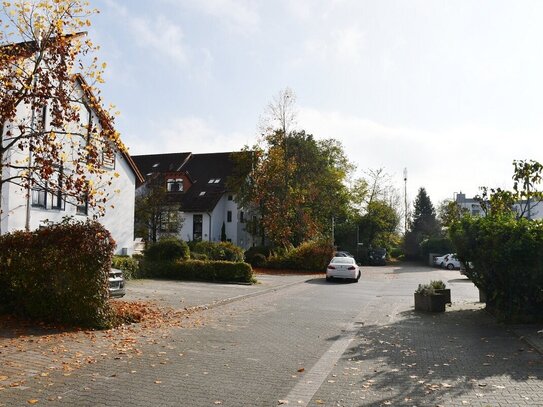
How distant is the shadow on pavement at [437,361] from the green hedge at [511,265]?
67 cm

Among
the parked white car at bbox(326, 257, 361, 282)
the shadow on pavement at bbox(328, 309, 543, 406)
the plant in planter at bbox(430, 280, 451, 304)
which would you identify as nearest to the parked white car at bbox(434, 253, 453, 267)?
the parked white car at bbox(326, 257, 361, 282)

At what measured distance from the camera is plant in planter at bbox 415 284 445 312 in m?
15.3

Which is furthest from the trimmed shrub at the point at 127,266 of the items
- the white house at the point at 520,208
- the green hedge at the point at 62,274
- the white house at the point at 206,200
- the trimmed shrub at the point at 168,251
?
the white house at the point at 206,200

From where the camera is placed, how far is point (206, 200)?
53844 mm

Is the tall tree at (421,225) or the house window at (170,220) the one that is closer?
the house window at (170,220)

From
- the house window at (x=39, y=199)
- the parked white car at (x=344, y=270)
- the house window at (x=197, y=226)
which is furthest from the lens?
the house window at (x=197, y=226)

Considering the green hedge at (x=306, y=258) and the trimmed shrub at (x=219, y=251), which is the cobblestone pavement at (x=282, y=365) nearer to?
the trimmed shrub at (x=219, y=251)

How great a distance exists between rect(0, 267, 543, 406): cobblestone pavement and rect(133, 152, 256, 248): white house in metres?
37.9

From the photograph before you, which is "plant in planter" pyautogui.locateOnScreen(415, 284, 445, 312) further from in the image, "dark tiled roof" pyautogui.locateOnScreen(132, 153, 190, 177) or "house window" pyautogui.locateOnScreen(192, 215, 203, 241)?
"dark tiled roof" pyautogui.locateOnScreen(132, 153, 190, 177)

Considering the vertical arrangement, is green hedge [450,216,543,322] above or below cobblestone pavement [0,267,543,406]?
above

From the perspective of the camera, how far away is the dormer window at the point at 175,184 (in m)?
56.3

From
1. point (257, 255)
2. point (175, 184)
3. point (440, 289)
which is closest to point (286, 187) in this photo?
point (257, 255)

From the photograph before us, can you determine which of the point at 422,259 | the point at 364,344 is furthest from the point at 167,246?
the point at 422,259

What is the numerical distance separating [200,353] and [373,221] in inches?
2220
